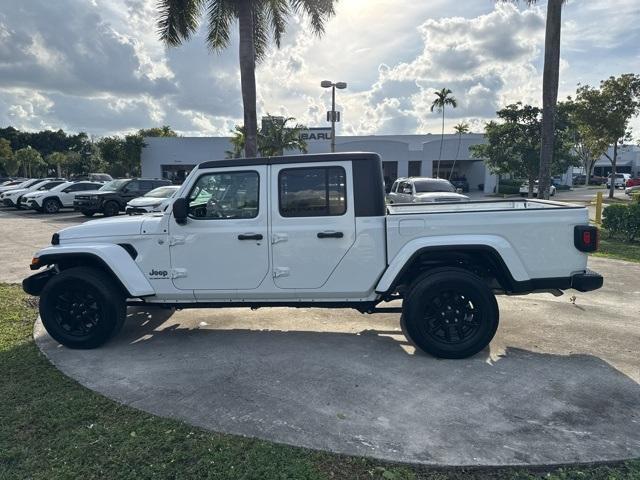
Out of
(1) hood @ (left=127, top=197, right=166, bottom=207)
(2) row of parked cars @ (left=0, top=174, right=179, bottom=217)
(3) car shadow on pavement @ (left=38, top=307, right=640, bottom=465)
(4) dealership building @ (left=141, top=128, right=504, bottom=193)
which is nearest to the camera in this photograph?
(3) car shadow on pavement @ (left=38, top=307, right=640, bottom=465)

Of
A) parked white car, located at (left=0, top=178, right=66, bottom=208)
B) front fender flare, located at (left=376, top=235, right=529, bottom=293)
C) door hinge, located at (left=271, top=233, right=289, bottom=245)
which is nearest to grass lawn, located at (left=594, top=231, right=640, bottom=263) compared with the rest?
front fender flare, located at (left=376, top=235, right=529, bottom=293)

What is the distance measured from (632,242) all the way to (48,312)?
41.7ft

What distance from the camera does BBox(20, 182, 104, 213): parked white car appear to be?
2131 centimetres

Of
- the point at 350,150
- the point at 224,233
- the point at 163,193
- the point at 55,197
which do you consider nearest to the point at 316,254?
the point at 224,233

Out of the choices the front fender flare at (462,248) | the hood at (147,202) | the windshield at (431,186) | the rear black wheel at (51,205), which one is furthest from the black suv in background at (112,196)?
the front fender flare at (462,248)

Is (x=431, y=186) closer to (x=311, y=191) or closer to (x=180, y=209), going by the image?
(x=311, y=191)

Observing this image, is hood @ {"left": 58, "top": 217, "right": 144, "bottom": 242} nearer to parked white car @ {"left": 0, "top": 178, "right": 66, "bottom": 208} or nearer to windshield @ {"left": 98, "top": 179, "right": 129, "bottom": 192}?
windshield @ {"left": 98, "top": 179, "right": 129, "bottom": 192}

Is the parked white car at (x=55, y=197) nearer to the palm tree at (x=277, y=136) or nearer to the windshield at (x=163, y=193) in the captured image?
the windshield at (x=163, y=193)

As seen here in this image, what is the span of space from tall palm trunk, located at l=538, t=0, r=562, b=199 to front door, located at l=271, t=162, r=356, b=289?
10165 mm

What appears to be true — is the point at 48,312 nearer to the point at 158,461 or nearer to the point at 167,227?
the point at 167,227

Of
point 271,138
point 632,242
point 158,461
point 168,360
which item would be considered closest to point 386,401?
point 158,461

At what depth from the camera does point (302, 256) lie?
442 centimetres

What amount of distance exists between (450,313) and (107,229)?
3.61 metres

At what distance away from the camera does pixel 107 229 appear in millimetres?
4750
